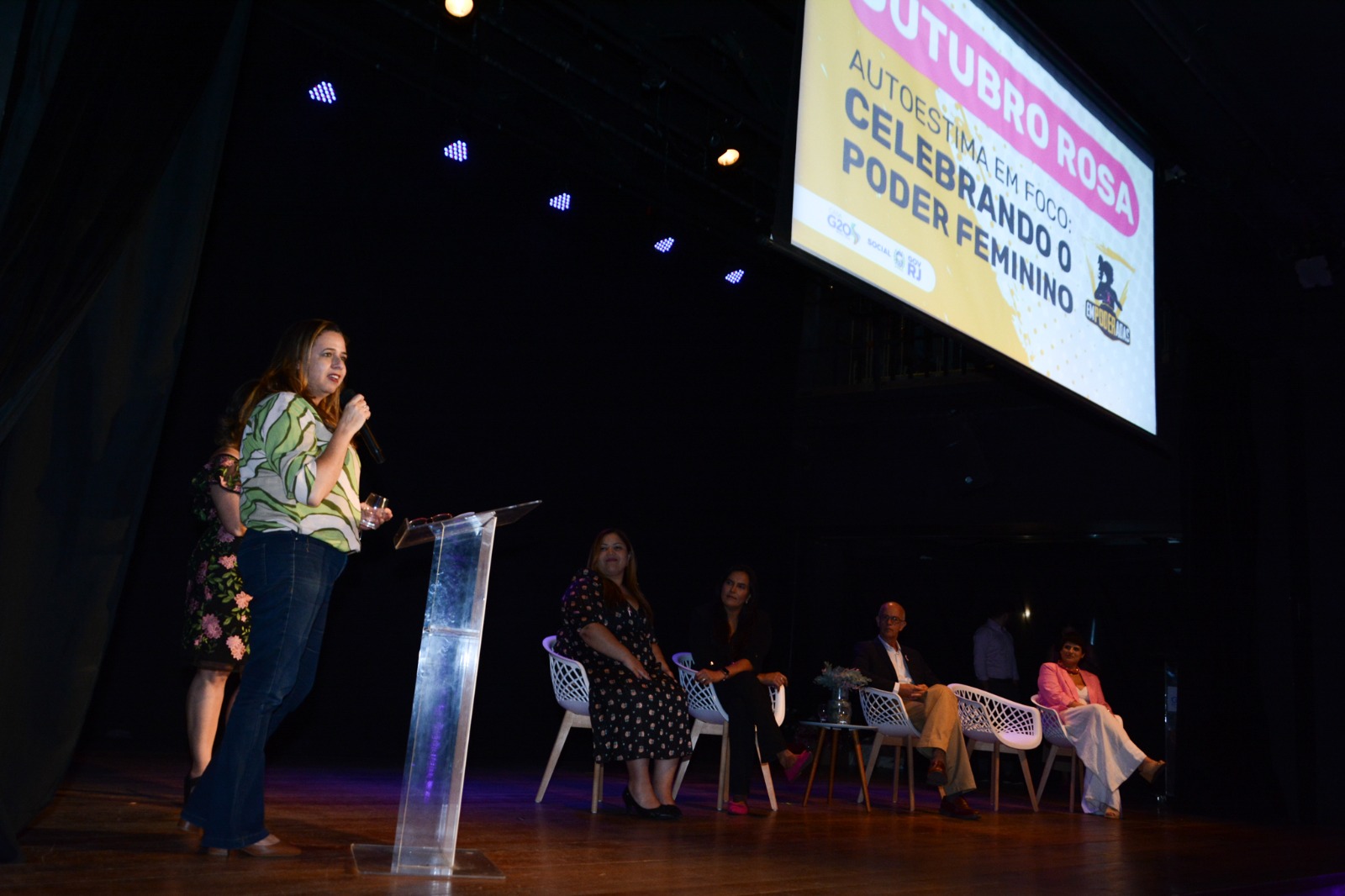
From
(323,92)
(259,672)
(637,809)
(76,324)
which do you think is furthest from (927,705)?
(323,92)

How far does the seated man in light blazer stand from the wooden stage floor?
0.64 feet

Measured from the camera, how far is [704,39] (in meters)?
5.75

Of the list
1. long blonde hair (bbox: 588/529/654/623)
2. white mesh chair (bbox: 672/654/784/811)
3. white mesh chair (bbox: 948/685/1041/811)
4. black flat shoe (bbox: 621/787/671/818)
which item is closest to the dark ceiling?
long blonde hair (bbox: 588/529/654/623)

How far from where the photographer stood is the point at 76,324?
7.54 feet

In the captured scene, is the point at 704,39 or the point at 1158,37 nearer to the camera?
the point at 1158,37

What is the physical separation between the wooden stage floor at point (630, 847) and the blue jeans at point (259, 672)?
10 cm

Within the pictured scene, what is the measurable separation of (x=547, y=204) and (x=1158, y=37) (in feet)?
11.8

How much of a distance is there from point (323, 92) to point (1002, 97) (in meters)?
3.45

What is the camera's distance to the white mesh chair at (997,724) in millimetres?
5555

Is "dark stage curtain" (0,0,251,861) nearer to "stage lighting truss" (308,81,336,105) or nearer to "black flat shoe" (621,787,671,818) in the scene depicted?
"black flat shoe" (621,787,671,818)

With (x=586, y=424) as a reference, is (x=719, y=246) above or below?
above

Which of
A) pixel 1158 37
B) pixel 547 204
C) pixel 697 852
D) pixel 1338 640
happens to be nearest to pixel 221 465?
pixel 697 852

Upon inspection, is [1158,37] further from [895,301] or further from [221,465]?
[221,465]

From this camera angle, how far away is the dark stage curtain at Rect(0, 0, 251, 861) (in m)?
2.22
